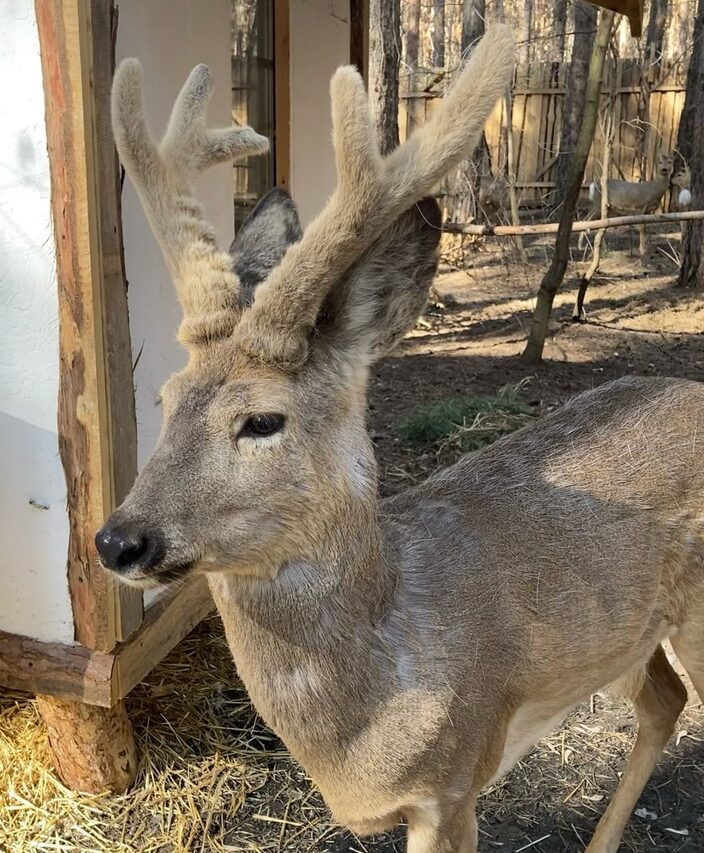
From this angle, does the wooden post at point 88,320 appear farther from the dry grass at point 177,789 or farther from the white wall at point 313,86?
the white wall at point 313,86

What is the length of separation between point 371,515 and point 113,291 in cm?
141

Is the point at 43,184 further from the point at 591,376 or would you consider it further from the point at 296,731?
the point at 591,376

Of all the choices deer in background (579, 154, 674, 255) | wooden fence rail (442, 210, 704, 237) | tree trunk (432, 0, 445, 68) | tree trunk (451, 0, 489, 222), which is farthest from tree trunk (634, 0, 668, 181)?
tree trunk (432, 0, 445, 68)

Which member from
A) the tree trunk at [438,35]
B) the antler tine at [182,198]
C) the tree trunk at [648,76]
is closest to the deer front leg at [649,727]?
the antler tine at [182,198]

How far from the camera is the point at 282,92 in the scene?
578cm

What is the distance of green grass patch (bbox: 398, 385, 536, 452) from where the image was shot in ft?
22.0

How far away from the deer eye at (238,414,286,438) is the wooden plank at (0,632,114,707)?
5.52ft

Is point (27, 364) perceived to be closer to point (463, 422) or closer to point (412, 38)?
point (463, 422)

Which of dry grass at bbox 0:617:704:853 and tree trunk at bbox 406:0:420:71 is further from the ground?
tree trunk at bbox 406:0:420:71

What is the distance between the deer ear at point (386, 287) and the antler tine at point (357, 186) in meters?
0.08

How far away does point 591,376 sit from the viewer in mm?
8742

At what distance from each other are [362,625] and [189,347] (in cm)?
84

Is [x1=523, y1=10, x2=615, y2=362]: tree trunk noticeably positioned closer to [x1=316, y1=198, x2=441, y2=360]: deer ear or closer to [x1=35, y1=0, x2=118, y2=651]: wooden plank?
[x1=35, y1=0, x2=118, y2=651]: wooden plank

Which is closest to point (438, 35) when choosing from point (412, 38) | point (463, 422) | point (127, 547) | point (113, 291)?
point (412, 38)
